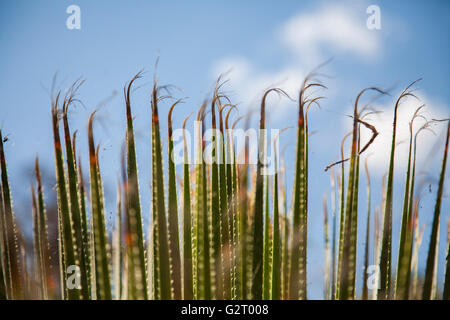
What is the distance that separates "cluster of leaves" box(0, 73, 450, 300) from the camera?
708 millimetres

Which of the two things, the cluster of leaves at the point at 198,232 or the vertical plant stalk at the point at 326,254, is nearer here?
the cluster of leaves at the point at 198,232

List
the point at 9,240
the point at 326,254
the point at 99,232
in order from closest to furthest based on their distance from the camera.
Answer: the point at 99,232 → the point at 9,240 → the point at 326,254

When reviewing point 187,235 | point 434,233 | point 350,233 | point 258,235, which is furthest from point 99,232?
point 434,233

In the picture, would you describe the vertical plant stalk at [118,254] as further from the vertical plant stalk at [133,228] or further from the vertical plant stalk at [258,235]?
the vertical plant stalk at [258,235]

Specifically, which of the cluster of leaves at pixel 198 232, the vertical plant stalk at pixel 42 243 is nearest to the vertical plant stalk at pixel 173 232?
the cluster of leaves at pixel 198 232

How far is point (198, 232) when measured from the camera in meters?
0.72

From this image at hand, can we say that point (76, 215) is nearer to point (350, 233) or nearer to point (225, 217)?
point (225, 217)

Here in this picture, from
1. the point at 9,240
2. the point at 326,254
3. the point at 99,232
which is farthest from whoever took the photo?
the point at 326,254

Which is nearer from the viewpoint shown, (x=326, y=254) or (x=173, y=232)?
(x=173, y=232)

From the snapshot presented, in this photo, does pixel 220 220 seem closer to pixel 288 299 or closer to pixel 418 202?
pixel 288 299

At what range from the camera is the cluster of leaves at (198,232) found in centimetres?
71

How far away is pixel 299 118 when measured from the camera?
2.33 feet

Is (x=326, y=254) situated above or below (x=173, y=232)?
below

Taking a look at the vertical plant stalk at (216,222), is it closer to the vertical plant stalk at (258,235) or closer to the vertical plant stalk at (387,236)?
the vertical plant stalk at (258,235)
